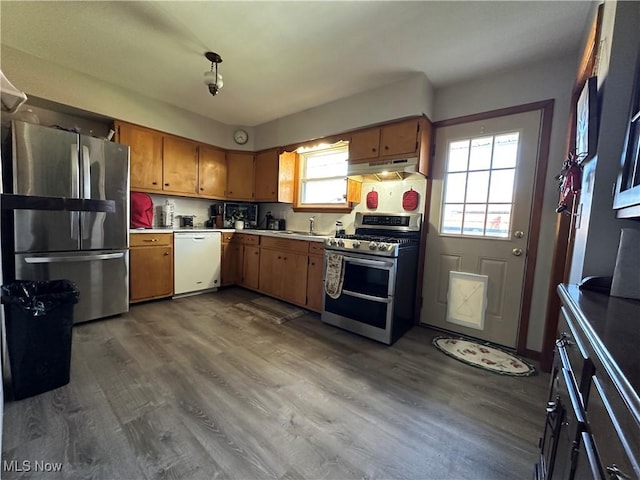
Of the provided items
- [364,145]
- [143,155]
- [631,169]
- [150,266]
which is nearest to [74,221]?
[150,266]

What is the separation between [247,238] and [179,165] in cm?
137

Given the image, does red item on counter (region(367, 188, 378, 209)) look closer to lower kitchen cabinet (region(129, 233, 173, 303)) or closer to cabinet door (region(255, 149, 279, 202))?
cabinet door (region(255, 149, 279, 202))

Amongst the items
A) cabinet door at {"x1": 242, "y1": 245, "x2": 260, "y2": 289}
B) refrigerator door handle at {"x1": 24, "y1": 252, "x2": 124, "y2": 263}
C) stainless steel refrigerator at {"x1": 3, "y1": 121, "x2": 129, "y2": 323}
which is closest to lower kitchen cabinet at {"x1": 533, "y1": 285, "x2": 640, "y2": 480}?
stainless steel refrigerator at {"x1": 3, "y1": 121, "x2": 129, "y2": 323}

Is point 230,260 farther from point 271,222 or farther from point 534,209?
point 534,209

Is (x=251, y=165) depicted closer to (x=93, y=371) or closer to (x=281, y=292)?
(x=281, y=292)

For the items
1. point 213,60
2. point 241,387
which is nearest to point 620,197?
point 241,387

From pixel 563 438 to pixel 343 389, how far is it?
1.24m

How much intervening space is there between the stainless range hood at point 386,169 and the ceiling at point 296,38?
81 cm

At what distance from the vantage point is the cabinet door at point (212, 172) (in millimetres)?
3857

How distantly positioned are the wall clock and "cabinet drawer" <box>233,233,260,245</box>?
4.97 ft

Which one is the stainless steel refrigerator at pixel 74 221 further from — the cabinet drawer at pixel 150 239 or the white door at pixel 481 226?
the white door at pixel 481 226

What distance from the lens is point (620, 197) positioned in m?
1.01

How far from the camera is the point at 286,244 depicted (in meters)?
3.42

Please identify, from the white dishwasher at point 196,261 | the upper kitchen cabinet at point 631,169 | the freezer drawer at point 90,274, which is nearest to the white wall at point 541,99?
the upper kitchen cabinet at point 631,169
